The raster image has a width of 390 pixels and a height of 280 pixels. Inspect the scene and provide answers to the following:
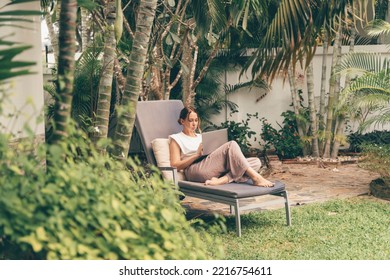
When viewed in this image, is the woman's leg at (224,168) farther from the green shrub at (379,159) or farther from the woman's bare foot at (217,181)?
the green shrub at (379,159)

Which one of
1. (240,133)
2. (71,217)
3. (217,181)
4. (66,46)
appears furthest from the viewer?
(240,133)

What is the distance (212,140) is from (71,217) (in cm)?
429

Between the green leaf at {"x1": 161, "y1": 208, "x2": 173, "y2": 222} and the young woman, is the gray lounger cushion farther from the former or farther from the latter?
the green leaf at {"x1": 161, "y1": 208, "x2": 173, "y2": 222}

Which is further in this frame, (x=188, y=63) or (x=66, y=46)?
(x=188, y=63)

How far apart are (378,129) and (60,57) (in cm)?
961

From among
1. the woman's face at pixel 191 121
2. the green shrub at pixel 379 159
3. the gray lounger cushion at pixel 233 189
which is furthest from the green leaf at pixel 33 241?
the green shrub at pixel 379 159

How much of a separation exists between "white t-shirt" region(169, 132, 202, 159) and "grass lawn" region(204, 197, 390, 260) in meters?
0.81

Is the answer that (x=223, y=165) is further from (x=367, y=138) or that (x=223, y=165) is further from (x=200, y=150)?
(x=367, y=138)

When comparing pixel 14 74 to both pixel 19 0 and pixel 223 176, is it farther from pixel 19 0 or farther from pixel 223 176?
pixel 223 176

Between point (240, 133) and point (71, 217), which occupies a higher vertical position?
point (71, 217)

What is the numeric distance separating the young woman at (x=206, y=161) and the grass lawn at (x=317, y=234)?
0.51 meters

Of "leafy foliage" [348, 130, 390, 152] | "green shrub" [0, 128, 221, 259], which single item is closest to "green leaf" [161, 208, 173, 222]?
"green shrub" [0, 128, 221, 259]

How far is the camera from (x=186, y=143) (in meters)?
7.48

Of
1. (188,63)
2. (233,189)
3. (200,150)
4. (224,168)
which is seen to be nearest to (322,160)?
(188,63)
